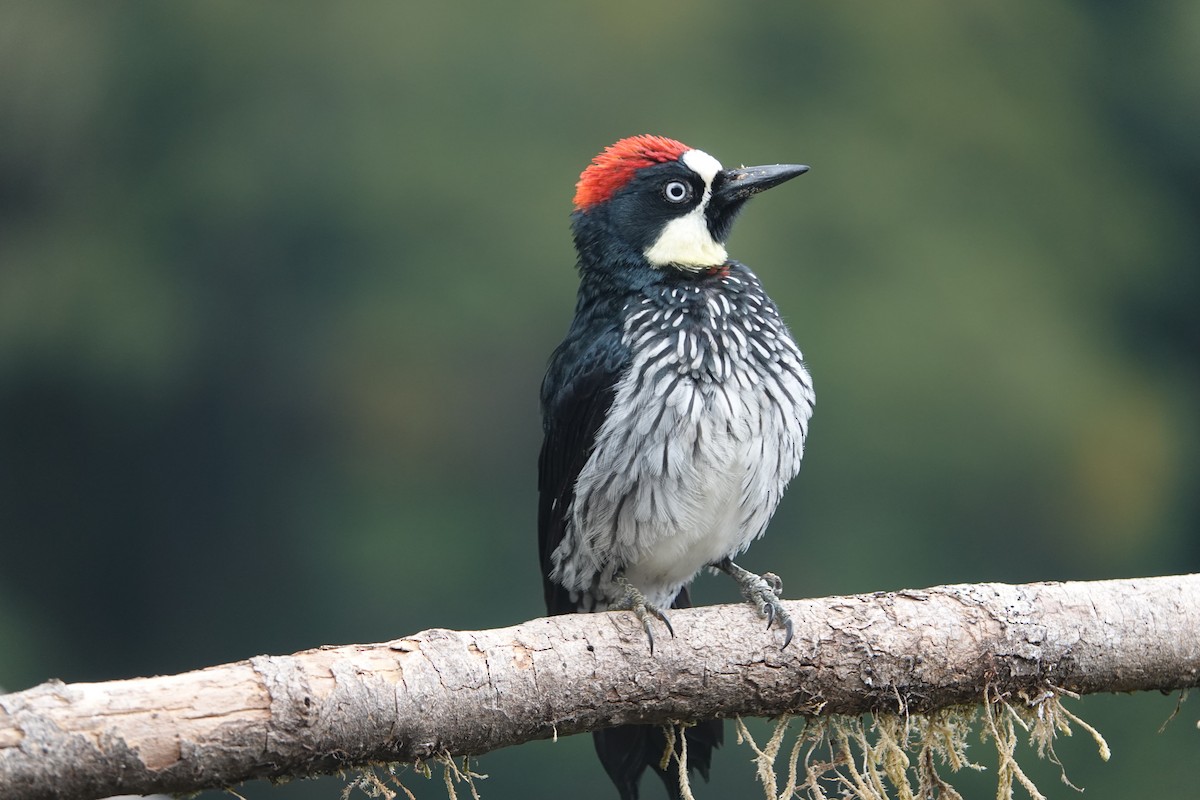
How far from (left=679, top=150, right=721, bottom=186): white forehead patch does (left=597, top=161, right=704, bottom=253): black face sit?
1cm

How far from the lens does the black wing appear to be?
2.62 metres

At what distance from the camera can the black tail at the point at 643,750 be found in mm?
2600

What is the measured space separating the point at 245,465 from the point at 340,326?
24.2 inches

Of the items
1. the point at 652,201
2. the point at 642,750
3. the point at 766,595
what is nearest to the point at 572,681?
the point at 766,595

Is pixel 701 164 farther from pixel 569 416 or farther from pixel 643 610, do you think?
pixel 643 610

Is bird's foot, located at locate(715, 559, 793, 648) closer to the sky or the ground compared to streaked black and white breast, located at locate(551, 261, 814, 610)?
closer to the ground

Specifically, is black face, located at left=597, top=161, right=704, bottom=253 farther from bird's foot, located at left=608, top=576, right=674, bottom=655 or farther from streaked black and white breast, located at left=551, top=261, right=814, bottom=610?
bird's foot, located at left=608, top=576, right=674, bottom=655

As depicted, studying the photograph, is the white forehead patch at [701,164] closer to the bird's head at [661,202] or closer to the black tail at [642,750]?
the bird's head at [661,202]

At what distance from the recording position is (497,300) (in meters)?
4.61

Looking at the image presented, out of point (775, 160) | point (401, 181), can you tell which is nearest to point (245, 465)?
→ point (401, 181)

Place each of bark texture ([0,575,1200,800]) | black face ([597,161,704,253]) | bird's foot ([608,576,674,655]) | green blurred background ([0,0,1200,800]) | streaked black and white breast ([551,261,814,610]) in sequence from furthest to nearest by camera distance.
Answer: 1. green blurred background ([0,0,1200,800])
2. black face ([597,161,704,253])
3. streaked black and white breast ([551,261,814,610])
4. bird's foot ([608,576,674,655])
5. bark texture ([0,575,1200,800])

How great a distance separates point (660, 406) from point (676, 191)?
1.87 feet

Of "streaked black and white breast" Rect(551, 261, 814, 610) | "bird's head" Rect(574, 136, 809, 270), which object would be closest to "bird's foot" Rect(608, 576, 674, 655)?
"streaked black and white breast" Rect(551, 261, 814, 610)

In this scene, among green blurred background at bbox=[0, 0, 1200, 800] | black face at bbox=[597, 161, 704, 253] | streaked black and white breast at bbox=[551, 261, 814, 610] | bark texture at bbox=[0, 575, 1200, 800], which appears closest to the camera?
bark texture at bbox=[0, 575, 1200, 800]
